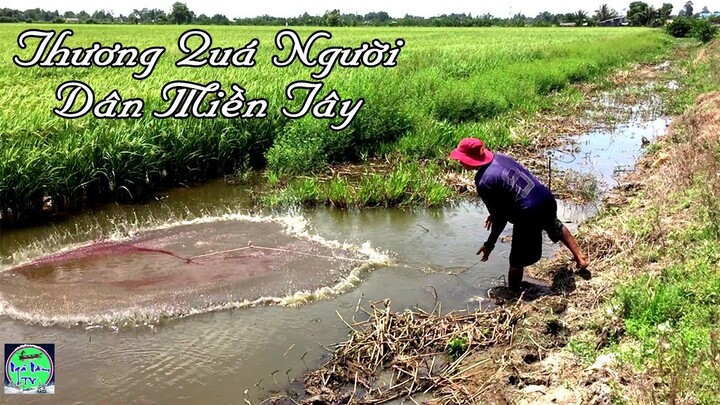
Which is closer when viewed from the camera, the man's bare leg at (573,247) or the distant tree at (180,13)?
the man's bare leg at (573,247)

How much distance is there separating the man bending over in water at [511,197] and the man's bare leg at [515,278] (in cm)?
18

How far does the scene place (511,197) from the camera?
199 inches

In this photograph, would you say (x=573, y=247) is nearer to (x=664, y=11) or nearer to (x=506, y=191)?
(x=506, y=191)

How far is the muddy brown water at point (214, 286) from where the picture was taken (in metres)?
4.45

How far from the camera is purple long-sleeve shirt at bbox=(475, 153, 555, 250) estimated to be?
4996mm

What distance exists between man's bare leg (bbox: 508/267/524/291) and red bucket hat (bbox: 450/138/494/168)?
3.72 ft

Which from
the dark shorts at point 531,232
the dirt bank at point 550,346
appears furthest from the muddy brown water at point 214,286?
the dark shorts at point 531,232

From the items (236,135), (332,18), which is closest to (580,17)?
(332,18)

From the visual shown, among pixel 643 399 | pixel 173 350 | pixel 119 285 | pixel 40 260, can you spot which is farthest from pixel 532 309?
pixel 40 260

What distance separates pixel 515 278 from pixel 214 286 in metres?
2.94

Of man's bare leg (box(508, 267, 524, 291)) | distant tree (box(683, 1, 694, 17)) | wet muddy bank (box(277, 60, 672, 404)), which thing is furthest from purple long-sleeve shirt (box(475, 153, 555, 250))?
distant tree (box(683, 1, 694, 17))

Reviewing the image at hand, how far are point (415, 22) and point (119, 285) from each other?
302 feet

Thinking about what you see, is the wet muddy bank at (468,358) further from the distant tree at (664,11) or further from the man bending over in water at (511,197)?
the distant tree at (664,11)

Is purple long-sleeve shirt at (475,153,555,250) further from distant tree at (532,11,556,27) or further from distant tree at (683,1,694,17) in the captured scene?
distant tree at (683,1,694,17)
